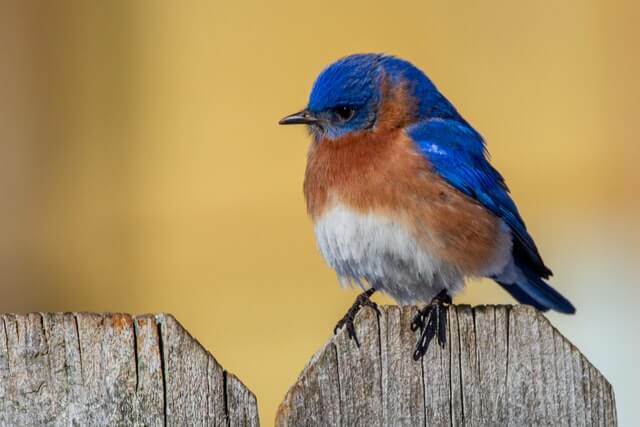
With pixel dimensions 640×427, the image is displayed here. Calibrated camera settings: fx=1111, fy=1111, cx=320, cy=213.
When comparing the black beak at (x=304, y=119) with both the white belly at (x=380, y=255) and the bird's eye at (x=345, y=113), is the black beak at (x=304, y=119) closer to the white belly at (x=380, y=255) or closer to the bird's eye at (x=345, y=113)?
the bird's eye at (x=345, y=113)

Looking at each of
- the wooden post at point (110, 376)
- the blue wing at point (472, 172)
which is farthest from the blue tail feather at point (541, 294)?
the wooden post at point (110, 376)

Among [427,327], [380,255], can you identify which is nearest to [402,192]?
[380,255]

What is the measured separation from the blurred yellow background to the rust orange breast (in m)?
2.32

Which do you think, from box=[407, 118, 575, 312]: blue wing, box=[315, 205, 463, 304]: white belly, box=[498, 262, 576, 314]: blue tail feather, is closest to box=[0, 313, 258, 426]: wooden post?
box=[315, 205, 463, 304]: white belly

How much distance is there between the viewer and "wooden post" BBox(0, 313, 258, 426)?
265 cm

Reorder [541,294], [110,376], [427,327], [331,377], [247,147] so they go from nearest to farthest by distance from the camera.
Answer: [110,376], [331,377], [427,327], [541,294], [247,147]

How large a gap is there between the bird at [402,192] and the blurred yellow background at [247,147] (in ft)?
5.87

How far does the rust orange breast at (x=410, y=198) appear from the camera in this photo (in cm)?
432

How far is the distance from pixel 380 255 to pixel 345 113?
734 millimetres

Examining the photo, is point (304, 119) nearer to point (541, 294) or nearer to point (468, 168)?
point (468, 168)

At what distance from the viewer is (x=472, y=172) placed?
4.65 metres

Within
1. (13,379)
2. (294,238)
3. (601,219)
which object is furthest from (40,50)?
(13,379)

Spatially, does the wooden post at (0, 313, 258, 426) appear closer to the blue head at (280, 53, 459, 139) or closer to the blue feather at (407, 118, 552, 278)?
the blue feather at (407, 118, 552, 278)

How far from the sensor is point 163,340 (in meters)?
2.69
